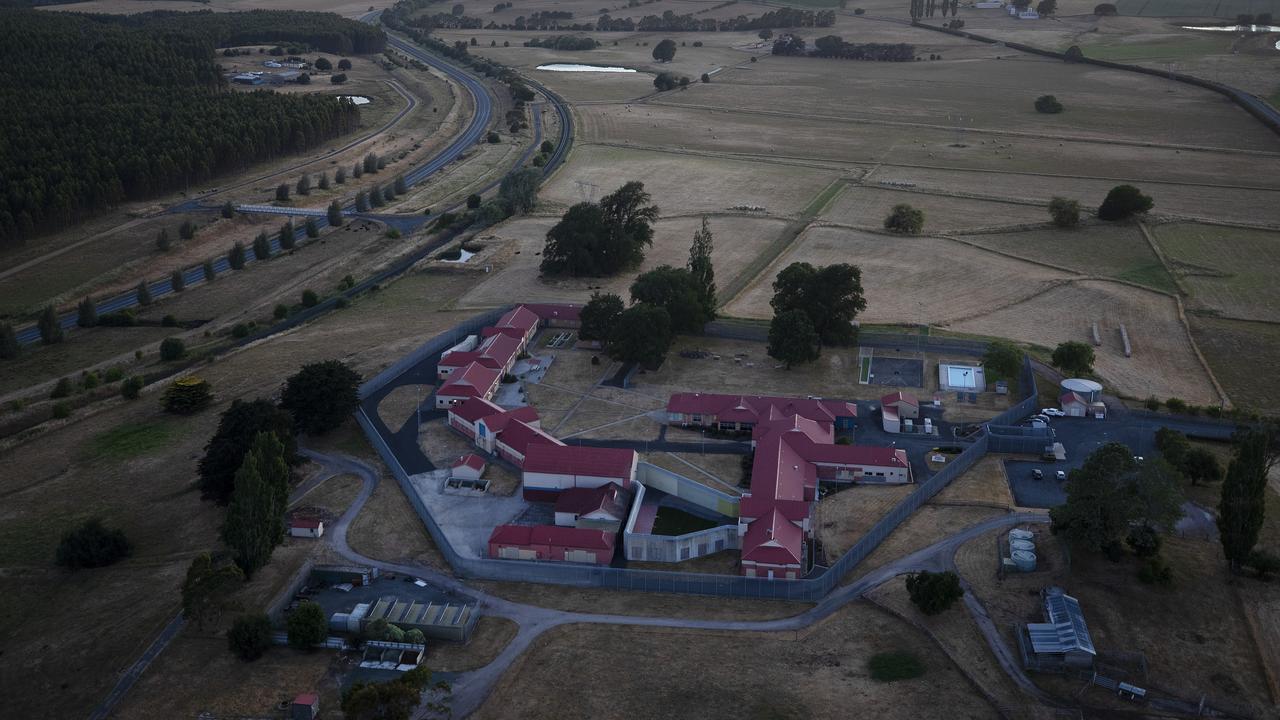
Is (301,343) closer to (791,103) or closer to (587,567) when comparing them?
(587,567)

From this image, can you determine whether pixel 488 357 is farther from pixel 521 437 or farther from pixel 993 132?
pixel 993 132

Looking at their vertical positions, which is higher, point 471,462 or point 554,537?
point 471,462

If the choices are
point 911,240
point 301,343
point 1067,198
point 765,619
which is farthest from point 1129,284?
point 301,343

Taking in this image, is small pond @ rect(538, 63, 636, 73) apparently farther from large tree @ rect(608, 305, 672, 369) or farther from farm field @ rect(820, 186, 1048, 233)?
large tree @ rect(608, 305, 672, 369)

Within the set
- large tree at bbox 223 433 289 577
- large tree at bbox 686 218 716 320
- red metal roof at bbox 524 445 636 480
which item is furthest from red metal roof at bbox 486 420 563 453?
large tree at bbox 686 218 716 320

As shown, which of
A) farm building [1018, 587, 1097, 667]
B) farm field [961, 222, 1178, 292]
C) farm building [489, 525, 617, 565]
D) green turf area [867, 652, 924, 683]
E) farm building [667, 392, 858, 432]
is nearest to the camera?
farm building [1018, 587, 1097, 667]

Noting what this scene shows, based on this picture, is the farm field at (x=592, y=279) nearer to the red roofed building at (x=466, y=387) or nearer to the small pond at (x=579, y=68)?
the red roofed building at (x=466, y=387)

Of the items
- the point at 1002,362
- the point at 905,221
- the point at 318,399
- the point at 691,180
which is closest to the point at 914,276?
the point at 905,221
